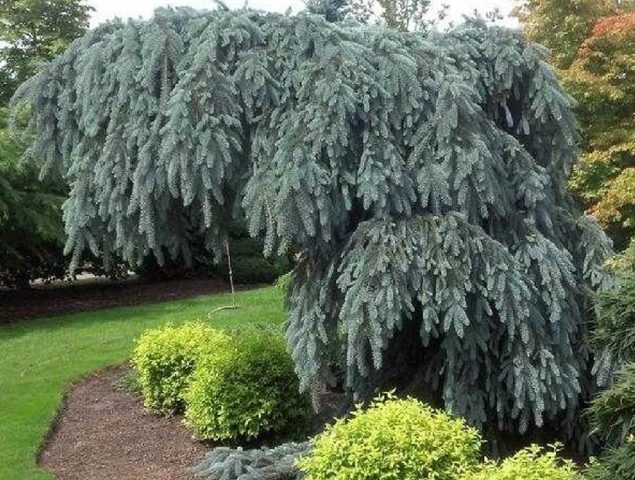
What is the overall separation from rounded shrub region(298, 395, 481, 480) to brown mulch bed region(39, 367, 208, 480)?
2041 millimetres

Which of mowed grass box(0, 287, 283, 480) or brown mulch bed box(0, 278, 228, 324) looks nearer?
mowed grass box(0, 287, 283, 480)

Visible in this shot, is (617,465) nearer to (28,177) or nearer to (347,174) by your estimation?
(347,174)

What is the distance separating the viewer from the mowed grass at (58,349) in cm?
720

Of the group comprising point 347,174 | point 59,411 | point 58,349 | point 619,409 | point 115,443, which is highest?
point 347,174

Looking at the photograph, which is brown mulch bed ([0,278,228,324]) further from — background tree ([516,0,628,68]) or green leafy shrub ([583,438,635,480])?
green leafy shrub ([583,438,635,480])

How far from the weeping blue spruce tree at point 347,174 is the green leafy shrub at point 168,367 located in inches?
84.5

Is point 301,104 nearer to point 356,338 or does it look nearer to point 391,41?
point 391,41

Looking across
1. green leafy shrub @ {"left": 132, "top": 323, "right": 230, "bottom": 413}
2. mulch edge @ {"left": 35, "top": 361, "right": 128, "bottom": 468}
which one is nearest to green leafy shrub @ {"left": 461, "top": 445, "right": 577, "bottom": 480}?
mulch edge @ {"left": 35, "top": 361, "right": 128, "bottom": 468}

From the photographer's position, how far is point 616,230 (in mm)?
14219

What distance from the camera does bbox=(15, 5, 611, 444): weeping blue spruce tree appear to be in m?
5.22

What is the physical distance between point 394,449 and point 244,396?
2.64 metres

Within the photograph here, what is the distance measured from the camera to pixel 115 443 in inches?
285

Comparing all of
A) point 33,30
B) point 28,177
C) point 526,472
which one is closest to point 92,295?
point 28,177

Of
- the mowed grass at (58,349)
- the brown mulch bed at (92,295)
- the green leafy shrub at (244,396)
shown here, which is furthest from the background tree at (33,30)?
the green leafy shrub at (244,396)
